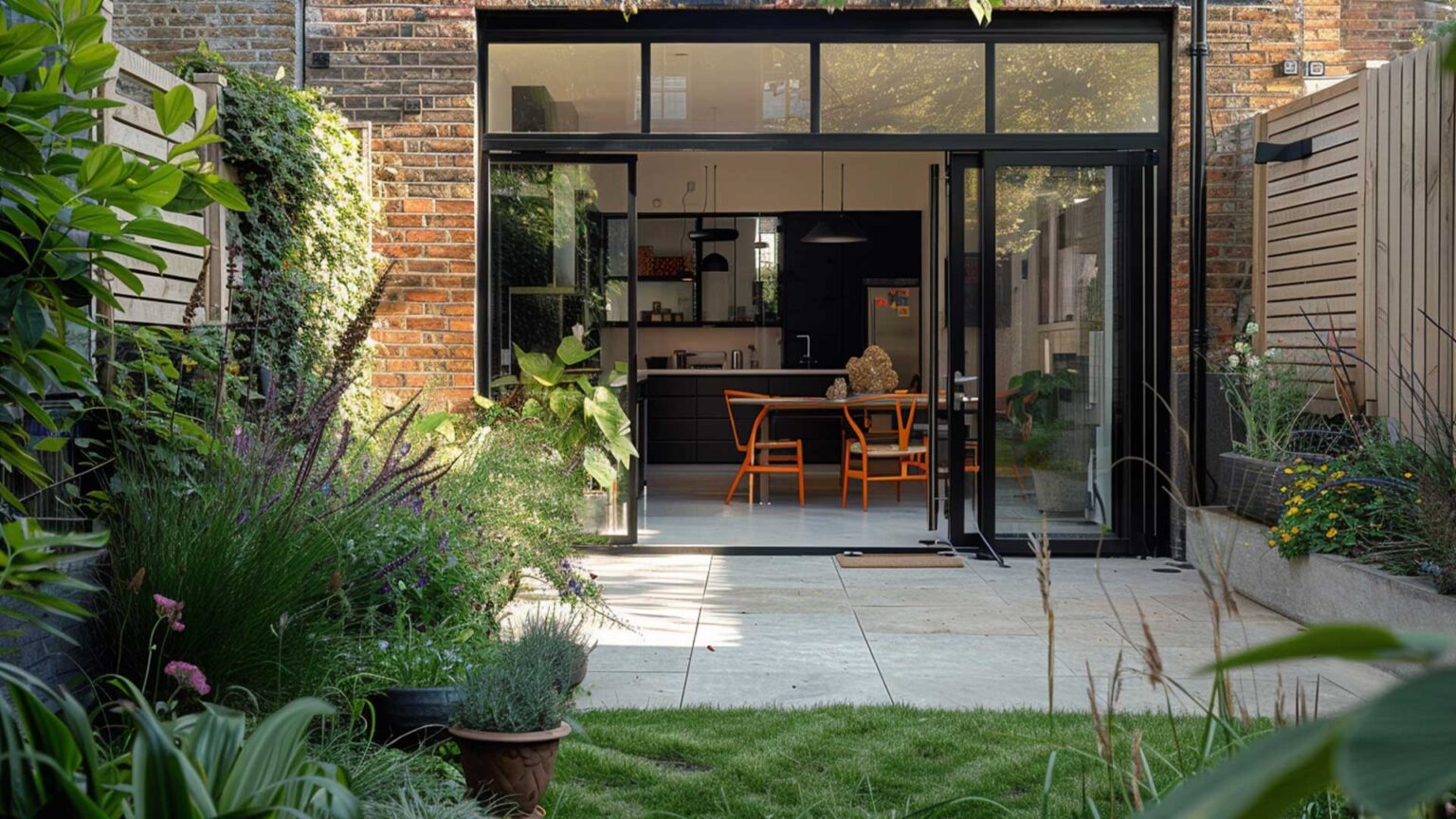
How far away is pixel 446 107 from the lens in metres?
7.14

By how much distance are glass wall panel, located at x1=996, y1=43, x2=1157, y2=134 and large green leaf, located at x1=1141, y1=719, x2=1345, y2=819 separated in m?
7.30

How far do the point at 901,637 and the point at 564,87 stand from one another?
390 cm

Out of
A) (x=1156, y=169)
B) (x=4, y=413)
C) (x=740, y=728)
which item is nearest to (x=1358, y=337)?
(x=1156, y=169)

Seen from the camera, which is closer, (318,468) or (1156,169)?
(318,468)

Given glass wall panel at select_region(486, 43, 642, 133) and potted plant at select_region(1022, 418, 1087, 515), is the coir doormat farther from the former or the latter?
glass wall panel at select_region(486, 43, 642, 133)

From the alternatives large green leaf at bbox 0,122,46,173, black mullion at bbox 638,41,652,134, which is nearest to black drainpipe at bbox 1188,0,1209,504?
black mullion at bbox 638,41,652,134

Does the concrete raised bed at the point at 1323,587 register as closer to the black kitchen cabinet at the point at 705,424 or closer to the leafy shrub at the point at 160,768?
the leafy shrub at the point at 160,768

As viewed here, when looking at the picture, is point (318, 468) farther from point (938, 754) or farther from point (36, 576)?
point (36, 576)

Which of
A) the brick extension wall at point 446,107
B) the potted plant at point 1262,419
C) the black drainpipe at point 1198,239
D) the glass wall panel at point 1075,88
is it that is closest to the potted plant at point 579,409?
the brick extension wall at point 446,107

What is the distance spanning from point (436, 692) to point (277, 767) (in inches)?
67.1

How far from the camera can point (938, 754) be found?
135 inches

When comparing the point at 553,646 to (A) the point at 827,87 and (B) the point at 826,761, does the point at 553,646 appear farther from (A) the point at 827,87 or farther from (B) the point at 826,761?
(A) the point at 827,87

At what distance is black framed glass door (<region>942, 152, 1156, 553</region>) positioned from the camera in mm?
7203

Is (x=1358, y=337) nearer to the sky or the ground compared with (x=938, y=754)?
nearer to the sky
